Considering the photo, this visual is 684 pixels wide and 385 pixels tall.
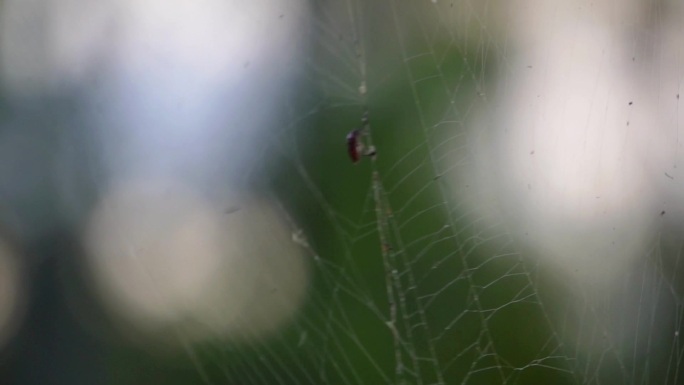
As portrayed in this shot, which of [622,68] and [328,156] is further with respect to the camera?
[328,156]

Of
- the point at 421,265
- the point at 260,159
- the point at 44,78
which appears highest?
the point at 44,78

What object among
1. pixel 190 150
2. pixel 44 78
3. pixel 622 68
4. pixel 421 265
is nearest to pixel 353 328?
pixel 421 265

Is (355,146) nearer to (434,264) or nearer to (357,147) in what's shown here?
(357,147)

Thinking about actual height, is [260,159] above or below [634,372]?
above

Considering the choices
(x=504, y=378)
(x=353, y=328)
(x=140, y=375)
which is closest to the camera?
(x=504, y=378)

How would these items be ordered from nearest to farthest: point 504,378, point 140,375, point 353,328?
point 504,378 → point 353,328 → point 140,375

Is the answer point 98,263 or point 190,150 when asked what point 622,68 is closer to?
point 190,150

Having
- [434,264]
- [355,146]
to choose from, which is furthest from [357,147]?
[434,264]

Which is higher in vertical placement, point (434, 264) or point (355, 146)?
point (355, 146)
